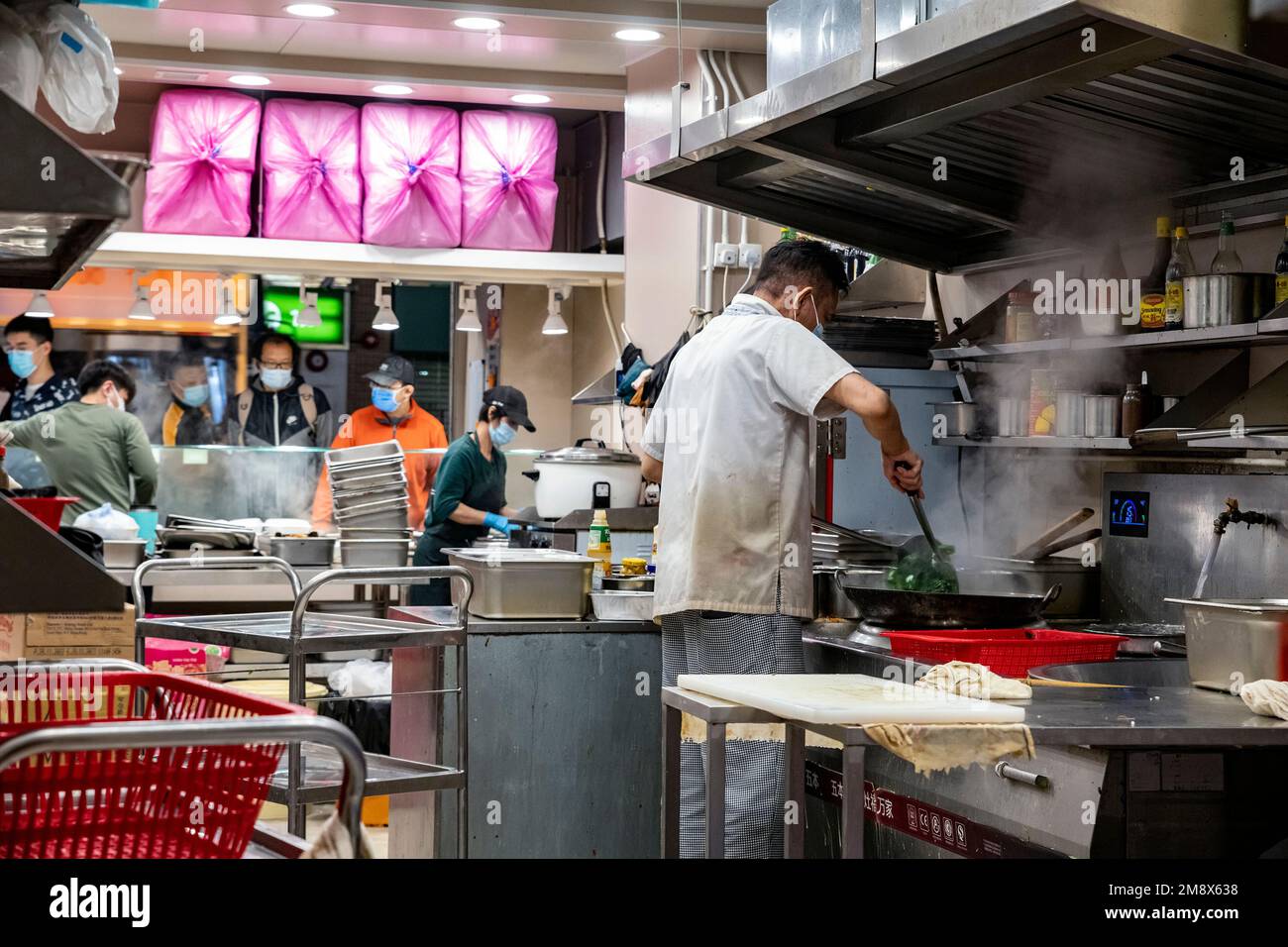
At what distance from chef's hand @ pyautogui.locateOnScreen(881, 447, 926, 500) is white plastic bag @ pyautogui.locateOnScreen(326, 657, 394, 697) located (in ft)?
6.87

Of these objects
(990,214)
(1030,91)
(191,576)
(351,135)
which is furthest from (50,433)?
(1030,91)

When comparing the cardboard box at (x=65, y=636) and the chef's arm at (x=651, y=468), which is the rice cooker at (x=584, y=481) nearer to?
the chef's arm at (x=651, y=468)

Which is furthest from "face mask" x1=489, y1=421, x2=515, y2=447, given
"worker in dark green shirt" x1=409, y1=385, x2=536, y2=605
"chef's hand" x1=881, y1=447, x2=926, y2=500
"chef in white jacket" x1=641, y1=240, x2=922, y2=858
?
"chef's hand" x1=881, y1=447, x2=926, y2=500

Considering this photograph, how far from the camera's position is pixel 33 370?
7535mm

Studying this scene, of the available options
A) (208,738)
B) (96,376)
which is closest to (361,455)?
(96,376)

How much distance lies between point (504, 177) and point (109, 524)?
2.99 meters

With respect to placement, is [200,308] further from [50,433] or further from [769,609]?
[769,609]

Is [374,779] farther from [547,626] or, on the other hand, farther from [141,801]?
[141,801]

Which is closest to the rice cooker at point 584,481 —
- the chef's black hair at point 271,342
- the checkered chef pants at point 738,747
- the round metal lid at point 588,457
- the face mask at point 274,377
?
the round metal lid at point 588,457

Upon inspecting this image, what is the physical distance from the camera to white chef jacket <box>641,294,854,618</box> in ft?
10.9

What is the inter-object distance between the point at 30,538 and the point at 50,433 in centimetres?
486

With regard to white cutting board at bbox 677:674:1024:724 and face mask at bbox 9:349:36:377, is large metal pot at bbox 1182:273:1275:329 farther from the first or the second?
face mask at bbox 9:349:36:377

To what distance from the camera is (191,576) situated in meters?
5.77
